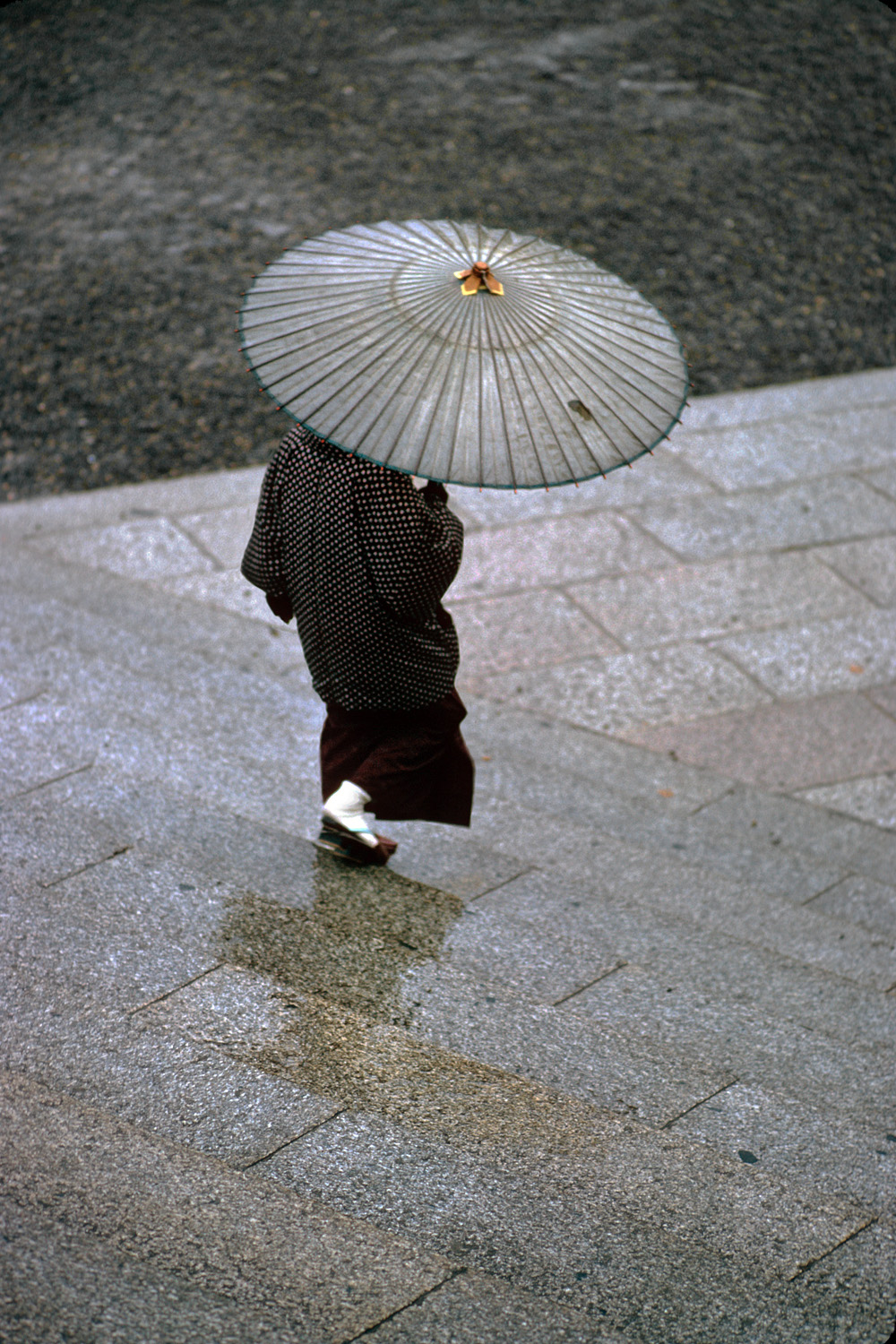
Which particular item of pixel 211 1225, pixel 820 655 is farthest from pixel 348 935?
pixel 820 655

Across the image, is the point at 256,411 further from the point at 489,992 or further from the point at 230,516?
the point at 489,992

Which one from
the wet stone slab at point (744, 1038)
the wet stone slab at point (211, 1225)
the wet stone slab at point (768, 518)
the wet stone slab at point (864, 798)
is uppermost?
the wet stone slab at point (211, 1225)

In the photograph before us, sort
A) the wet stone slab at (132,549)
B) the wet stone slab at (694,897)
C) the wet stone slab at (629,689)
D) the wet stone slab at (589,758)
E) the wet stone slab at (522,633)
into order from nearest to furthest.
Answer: the wet stone slab at (694,897), the wet stone slab at (589,758), the wet stone slab at (629,689), the wet stone slab at (522,633), the wet stone slab at (132,549)

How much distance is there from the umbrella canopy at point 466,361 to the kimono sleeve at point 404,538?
0.25m

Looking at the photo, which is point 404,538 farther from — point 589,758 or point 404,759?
point 589,758

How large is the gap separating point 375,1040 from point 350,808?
879 millimetres

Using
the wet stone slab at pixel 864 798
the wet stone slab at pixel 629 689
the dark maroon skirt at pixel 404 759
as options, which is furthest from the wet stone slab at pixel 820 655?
the dark maroon skirt at pixel 404 759

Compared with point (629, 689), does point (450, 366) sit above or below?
above

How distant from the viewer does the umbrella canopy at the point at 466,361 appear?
2789 millimetres

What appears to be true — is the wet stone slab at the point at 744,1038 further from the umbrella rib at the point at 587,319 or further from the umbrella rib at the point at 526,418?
the umbrella rib at the point at 587,319

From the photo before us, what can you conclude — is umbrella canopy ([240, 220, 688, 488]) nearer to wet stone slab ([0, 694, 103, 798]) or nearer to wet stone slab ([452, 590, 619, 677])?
wet stone slab ([0, 694, 103, 798])

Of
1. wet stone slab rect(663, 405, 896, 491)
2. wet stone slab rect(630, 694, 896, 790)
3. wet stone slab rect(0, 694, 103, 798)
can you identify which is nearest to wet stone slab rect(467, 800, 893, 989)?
wet stone slab rect(630, 694, 896, 790)

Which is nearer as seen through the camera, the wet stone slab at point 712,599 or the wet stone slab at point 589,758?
the wet stone slab at point 589,758

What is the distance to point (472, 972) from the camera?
3.10 m
